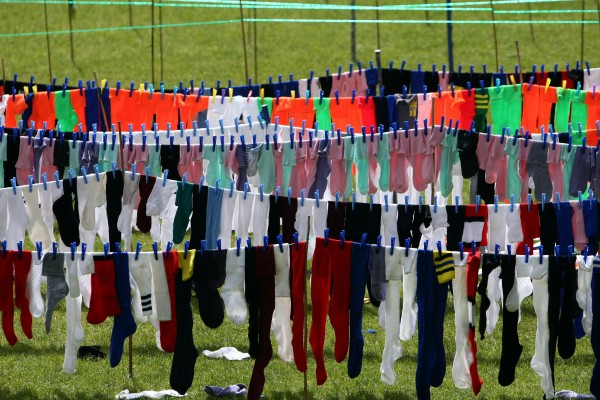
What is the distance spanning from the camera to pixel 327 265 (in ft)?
37.2

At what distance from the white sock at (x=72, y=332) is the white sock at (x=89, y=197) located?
1590 millimetres

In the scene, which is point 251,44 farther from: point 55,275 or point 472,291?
point 472,291

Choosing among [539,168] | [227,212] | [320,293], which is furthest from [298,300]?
[539,168]

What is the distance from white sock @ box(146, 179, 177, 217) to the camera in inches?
506

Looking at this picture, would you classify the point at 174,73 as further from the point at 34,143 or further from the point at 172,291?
the point at 172,291

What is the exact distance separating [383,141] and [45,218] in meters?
3.50

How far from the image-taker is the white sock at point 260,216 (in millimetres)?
12758

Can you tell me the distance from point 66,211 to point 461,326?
382cm

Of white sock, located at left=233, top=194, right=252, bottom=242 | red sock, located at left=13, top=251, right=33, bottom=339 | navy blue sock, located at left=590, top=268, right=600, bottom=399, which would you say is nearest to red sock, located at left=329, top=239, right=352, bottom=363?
white sock, located at left=233, top=194, right=252, bottom=242

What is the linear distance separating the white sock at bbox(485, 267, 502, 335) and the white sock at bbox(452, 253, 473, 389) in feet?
1.31

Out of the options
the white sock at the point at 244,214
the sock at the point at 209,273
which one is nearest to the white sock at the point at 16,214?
the white sock at the point at 244,214

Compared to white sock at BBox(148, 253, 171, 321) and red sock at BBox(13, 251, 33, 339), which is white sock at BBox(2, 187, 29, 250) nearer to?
red sock at BBox(13, 251, 33, 339)

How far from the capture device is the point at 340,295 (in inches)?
449

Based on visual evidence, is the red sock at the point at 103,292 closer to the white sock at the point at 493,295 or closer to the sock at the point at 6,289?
the sock at the point at 6,289
